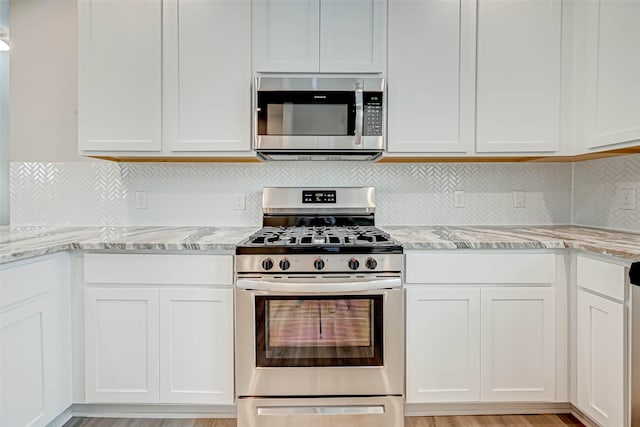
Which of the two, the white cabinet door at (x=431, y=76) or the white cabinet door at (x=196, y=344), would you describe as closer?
the white cabinet door at (x=196, y=344)

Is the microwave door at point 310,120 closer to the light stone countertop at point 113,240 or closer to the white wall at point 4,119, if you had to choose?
the light stone countertop at point 113,240

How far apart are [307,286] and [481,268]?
82cm

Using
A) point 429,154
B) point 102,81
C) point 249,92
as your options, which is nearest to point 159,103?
point 102,81

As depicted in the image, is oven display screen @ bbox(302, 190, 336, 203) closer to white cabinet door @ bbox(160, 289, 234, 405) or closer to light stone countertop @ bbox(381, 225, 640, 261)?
light stone countertop @ bbox(381, 225, 640, 261)

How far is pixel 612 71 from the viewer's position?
1918 mm

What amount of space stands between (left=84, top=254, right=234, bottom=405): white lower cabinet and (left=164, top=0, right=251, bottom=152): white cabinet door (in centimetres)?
68

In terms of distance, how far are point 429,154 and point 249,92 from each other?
1.03 m

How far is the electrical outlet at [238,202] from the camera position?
101 inches

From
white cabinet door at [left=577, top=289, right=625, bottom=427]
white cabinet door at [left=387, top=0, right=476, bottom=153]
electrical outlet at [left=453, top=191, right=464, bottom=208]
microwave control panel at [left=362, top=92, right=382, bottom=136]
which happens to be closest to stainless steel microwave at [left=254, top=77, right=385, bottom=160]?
microwave control panel at [left=362, top=92, right=382, bottom=136]

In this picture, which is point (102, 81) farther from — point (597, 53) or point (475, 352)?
point (597, 53)

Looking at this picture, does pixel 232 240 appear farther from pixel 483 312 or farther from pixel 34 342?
pixel 483 312

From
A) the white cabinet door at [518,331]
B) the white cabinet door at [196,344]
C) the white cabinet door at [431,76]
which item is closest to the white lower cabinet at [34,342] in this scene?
the white cabinet door at [196,344]

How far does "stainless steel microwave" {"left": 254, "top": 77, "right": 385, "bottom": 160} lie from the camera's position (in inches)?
85.4

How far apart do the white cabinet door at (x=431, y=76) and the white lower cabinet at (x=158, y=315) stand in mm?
1194
